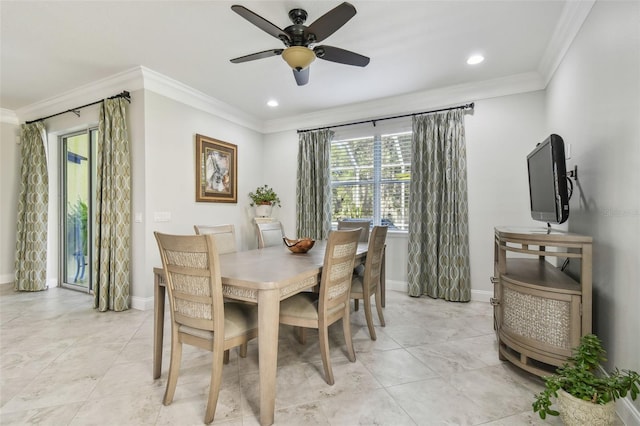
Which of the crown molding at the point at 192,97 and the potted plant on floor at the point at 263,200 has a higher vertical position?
the crown molding at the point at 192,97

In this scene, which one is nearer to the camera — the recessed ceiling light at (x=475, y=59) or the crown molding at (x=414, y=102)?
the recessed ceiling light at (x=475, y=59)

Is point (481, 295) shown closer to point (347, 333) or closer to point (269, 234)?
point (347, 333)

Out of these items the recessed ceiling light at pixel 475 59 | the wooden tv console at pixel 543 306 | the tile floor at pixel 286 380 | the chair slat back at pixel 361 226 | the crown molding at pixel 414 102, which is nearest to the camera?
the tile floor at pixel 286 380

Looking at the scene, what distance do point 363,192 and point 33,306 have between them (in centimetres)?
440

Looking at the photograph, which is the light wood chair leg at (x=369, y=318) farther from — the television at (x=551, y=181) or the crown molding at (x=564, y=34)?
the crown molding at (x=564, y=34)

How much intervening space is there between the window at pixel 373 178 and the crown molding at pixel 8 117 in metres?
4.80

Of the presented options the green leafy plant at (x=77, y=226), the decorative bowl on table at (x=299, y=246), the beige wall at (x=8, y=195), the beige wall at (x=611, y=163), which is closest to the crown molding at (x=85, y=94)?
the beige wall at (x=8, y=195)

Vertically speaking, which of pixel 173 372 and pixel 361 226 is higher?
pixel 361 226

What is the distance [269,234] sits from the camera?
11.0 ft

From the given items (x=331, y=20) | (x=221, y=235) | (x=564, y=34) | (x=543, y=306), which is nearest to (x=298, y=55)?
(x=331, y=20)

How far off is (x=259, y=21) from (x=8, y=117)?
4903mm

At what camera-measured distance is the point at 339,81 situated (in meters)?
3.44

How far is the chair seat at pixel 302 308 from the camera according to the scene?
1.86 meters

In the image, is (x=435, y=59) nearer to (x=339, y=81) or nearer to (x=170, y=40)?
(x=339, y=81)
